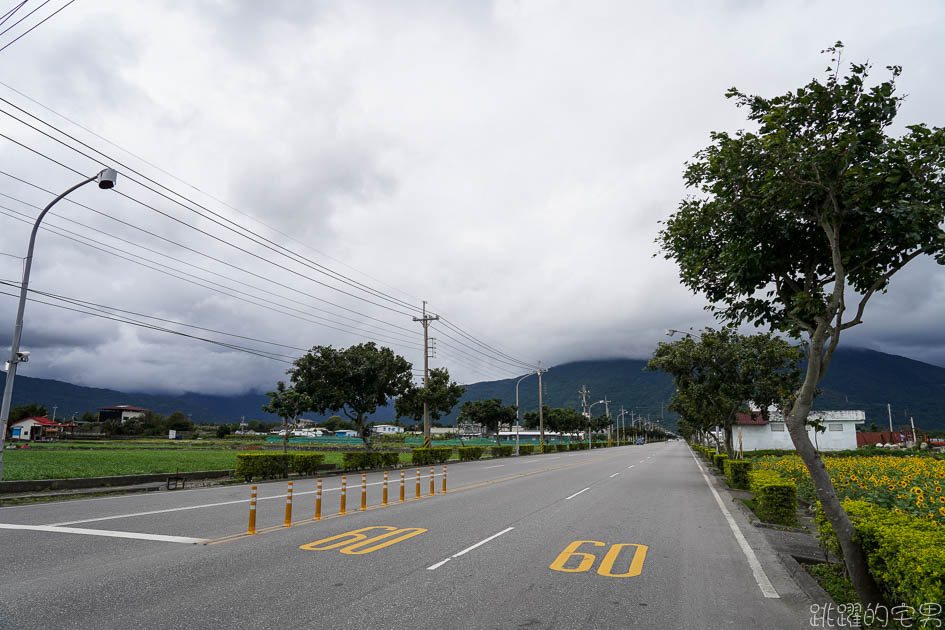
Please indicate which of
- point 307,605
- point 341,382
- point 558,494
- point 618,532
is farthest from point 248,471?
point 307,605

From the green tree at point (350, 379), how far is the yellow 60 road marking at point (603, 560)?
24.9 metres

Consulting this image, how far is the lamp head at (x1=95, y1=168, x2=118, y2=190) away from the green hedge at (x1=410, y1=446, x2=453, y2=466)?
24.8 metres

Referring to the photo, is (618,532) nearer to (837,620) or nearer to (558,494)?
(837,620)

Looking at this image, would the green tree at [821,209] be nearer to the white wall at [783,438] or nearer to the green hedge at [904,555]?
the green hedge at [904,555]

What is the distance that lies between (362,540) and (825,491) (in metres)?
7.03

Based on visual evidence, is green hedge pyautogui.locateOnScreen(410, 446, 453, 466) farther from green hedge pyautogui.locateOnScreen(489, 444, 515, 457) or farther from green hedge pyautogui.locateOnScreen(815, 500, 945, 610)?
green hedge pyautogui.locateOnScreen(815, 500, 945, 610)

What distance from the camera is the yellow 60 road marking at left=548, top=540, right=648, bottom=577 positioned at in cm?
766

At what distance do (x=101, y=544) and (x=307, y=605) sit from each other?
5.38 m

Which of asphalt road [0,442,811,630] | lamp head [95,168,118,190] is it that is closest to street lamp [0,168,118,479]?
lamp head [95,168,118,190]

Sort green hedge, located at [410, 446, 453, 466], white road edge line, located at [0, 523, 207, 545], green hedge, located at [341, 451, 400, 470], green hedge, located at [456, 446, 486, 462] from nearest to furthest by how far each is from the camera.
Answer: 1. white road edge line, located at [0, 523, 207, 545]
2. green hedge, located at [341, 451, 400, 470]
3. green hedge, located at [410, 446, 453, 466]
4. green hedge, located at [456, 446, 486, 462]

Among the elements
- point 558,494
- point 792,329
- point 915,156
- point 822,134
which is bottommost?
point 558,494

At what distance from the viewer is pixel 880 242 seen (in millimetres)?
6297

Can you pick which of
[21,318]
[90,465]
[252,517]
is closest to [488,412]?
[90,465]

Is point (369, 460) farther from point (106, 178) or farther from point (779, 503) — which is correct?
point (779, 503)
